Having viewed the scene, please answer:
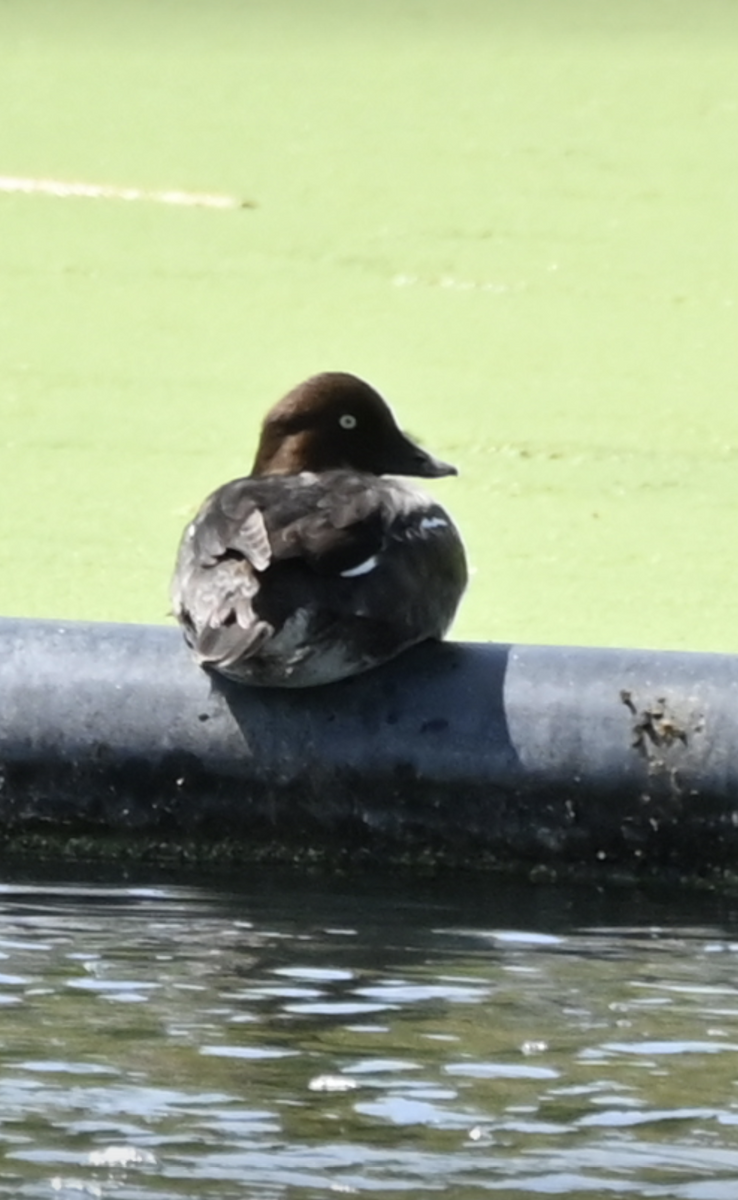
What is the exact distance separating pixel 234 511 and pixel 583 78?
5.80 metres

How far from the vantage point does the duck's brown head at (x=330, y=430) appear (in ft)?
13.1

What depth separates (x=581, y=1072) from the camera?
263cm

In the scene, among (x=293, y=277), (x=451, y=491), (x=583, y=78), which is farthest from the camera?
(x=583, y=78)

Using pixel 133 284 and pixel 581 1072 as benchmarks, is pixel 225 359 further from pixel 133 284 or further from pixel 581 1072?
pixel 581 1072

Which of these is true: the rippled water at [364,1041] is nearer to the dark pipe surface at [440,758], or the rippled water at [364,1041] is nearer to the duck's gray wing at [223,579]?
the dark pipe surface at [440,758]

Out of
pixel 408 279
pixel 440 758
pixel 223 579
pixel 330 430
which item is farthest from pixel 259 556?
pixel 408 279

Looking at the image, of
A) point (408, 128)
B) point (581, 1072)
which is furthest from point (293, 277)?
point (581, 1072)

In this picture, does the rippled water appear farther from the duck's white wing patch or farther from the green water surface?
the green water surface

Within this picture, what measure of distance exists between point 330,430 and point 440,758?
0.76 m

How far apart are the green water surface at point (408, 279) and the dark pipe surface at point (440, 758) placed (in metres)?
0.84

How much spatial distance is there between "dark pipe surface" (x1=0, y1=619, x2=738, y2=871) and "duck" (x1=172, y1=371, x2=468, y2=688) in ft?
0.20

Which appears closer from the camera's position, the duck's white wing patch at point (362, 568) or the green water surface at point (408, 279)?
the duck's white wing patch at point (362, 568)

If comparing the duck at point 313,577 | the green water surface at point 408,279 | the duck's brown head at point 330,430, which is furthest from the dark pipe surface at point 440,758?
the green water surface at point 408,279

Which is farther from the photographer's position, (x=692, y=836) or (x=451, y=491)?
(x=451, y=491)
